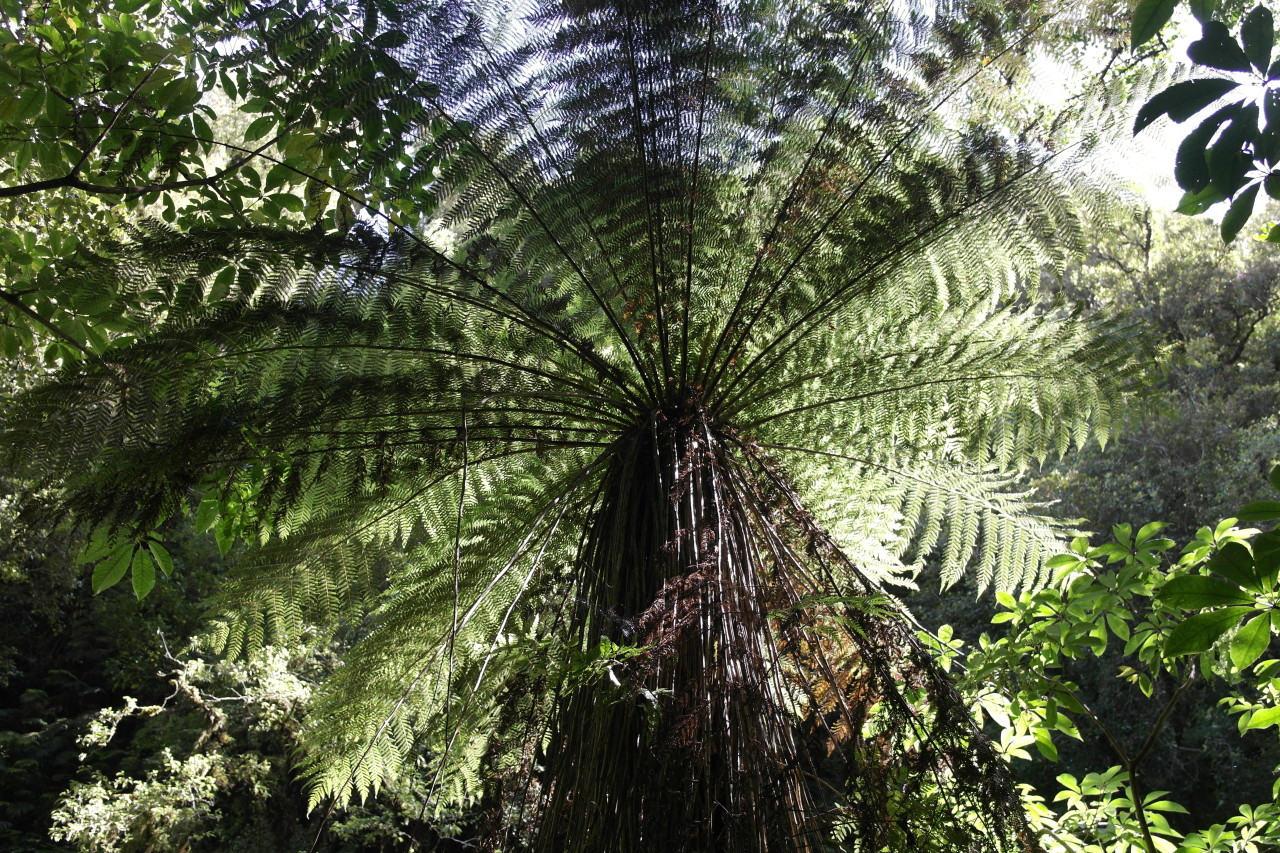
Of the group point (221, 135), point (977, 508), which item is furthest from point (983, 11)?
point (221, 135)

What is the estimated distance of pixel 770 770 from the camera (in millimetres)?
752

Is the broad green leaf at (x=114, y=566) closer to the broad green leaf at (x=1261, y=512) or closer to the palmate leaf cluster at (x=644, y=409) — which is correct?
the palmate leaf cluster at (x=644, y=409)

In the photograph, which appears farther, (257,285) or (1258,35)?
(257,285)

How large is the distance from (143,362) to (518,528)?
0.56 m

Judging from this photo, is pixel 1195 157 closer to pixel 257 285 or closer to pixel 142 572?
pixel 257 285

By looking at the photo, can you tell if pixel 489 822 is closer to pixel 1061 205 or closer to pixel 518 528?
pixel 518 528

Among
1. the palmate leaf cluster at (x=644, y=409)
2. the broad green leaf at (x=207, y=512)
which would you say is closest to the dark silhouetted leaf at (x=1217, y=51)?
the palmate leaf cluster at (x=644, y=409)

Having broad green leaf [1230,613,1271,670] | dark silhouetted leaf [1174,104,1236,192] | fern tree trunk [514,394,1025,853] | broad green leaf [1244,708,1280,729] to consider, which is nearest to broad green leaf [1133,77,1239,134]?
dark silhouetted leaf [1174,104,1236,192]

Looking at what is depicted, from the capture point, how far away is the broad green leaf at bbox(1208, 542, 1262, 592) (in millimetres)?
554

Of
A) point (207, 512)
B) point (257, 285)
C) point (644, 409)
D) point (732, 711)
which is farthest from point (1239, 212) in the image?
point (207, 512)

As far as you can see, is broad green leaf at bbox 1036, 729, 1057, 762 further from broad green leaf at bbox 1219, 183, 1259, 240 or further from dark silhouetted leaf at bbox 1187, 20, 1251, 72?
dark silhouetted leaf at bbox 1187, 20, 1251, 72

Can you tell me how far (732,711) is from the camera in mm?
786

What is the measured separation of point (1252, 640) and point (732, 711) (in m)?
0.43

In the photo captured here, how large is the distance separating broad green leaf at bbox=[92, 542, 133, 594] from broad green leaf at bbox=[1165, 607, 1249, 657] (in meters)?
1.03
